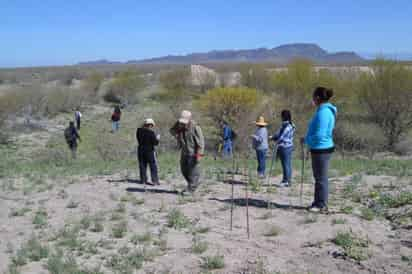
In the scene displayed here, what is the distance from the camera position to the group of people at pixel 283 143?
662 cm

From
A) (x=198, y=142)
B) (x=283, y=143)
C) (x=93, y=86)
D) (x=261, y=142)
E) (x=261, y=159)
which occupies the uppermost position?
(x=93, y=86)

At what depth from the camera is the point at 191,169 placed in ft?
27.5

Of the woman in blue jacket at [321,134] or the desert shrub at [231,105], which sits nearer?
the woman in blue jacket at [321,134]

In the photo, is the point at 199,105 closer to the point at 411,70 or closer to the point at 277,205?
the point at 411,70

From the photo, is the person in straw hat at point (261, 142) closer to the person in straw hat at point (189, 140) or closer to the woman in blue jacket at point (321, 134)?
the person in straw hat at point (189, 140)

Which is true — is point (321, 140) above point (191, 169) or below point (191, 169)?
above

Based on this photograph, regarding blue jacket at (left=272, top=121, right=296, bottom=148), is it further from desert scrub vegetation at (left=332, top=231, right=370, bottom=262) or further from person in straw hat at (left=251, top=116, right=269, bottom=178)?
desert scrub vegetation at (left=332, top=231, right=370, bottom=262)

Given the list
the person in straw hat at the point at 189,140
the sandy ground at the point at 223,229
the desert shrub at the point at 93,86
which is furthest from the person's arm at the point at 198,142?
the desert shrub at the point at 93,86

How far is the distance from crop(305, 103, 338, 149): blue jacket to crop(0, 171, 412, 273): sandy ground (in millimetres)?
1030

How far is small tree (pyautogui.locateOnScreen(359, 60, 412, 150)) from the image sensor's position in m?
25.3

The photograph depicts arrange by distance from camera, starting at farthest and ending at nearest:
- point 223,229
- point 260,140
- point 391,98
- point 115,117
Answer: point 115,117, point 391,98, point 260,140, point 223,229

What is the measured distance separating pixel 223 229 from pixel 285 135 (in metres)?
2.96

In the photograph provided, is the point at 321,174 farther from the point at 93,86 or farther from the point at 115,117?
the point at 93,86

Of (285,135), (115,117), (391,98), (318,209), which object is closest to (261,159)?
(285,135)
